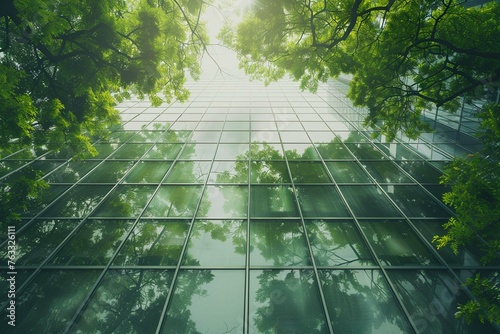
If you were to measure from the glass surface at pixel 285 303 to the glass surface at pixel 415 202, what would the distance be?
15.5 ft

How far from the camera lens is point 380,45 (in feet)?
30.5

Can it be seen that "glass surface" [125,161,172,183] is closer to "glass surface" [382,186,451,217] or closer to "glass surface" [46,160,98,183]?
"glass surface" [46,160,98,183]

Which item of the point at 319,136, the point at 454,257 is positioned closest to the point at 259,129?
the point at 319,136

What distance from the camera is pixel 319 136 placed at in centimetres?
1540

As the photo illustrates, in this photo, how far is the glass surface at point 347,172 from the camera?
36.3ft

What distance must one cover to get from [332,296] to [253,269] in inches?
78.1

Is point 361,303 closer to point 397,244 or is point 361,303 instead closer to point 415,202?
point 397,244

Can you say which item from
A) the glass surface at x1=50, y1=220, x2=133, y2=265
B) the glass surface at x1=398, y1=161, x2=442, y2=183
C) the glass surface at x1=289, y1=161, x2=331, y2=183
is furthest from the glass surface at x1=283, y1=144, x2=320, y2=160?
the glass surface at x1=50, y1=220, x2=133, y2=265

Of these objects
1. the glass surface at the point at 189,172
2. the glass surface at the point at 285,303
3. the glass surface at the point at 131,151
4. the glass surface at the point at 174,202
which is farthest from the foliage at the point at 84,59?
the glass surface at the point at 285,303

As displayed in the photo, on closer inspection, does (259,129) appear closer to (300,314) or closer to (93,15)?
(93,15)

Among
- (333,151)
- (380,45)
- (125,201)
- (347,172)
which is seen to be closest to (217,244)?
(125,201)

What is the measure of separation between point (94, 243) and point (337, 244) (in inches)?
275

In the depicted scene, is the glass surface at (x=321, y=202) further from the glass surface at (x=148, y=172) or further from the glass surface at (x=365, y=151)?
the glass surface at (x=148, y=172)

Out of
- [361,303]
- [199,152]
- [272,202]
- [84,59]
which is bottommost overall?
[361,303]
